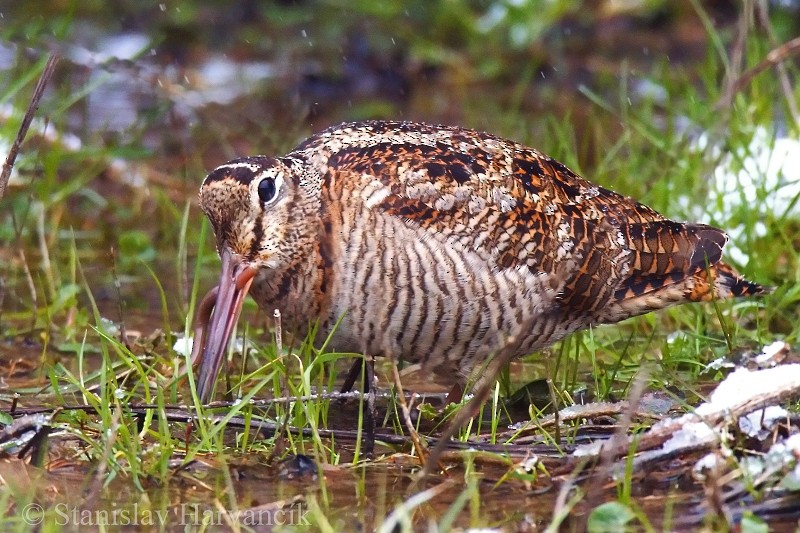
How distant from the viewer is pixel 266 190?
4.16m

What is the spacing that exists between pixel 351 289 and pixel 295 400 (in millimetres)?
479

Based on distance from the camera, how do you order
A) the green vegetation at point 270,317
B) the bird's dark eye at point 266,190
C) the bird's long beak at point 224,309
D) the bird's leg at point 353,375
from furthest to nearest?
the bird's leg at point 353,375 → the bird's dark eye at point 266,190 → the bird's long beak at point 224,309 → the green vegetation at point 270,317

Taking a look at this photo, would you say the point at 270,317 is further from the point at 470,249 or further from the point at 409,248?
the point at 470,249

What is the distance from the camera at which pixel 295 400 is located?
3.74m

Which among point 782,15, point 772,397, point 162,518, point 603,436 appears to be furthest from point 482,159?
point 782,15

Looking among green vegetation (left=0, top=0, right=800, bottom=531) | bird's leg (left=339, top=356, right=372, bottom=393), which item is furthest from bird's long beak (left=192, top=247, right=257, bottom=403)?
bird's leg (left=339, top=356, right=372, bottom=393)

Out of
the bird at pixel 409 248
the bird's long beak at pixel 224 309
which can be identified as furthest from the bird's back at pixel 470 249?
the bird's long beak at pixel 224 309

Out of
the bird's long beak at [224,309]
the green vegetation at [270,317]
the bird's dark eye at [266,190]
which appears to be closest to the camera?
the green vegetation at [270,317]

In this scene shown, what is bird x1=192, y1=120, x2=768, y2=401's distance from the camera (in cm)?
407

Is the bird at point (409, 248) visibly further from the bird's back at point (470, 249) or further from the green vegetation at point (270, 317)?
the green vegetation at point (270, 317)

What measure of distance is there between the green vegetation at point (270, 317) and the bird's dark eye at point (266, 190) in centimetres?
47

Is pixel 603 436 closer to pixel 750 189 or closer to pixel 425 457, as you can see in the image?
pixel 425 457

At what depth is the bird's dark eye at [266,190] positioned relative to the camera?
13.6 ft

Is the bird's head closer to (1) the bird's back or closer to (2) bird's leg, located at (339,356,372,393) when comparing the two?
(1) the bird's back
